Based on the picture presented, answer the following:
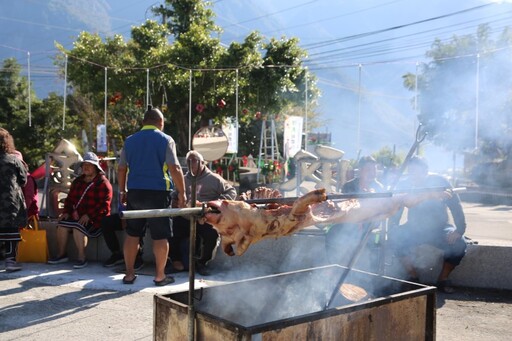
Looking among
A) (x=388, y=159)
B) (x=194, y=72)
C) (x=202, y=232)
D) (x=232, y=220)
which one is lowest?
(x=202, y=232)

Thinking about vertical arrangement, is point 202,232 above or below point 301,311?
above

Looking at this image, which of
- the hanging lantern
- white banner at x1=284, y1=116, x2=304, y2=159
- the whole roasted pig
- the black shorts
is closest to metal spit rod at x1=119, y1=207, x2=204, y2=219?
the whole roasted pig

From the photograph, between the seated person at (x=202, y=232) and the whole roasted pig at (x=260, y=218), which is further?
the seated person at (x=202, y=232)

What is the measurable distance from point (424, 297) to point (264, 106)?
13.1 metres

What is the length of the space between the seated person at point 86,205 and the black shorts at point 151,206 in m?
1.29

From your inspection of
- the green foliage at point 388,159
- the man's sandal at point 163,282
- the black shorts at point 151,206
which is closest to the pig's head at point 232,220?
the black shorts at point 151,206

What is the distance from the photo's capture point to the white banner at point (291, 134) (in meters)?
17.6

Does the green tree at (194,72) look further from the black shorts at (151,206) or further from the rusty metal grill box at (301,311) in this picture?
the rusty metal grill box at (301,311)

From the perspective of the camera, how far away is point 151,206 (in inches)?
204

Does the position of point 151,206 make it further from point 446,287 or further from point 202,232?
point 446,287

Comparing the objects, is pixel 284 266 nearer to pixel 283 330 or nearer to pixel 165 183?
pixel 165 183

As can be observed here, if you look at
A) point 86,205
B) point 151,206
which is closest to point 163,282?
point 151,206

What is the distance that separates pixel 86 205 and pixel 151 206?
1.63 metres

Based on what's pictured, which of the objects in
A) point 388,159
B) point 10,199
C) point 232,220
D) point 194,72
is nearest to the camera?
point 232,220
